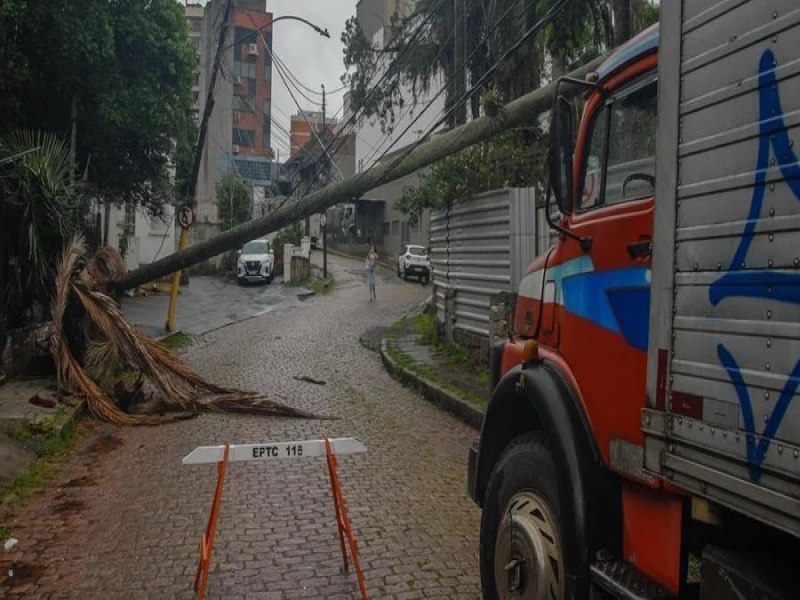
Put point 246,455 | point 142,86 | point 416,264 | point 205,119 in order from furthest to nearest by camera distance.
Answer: point 416,264, point 205,119, point 142,86, point 246,455

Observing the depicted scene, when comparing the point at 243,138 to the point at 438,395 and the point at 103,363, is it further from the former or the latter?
the point at 438,395

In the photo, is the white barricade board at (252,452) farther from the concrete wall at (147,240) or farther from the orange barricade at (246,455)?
the concrete wall at (147,240)

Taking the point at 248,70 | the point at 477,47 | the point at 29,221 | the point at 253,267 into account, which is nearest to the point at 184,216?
the point at 29,221

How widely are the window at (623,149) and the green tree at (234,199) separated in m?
45.5

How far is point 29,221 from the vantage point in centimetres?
1041

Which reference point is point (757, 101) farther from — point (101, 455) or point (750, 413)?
point (101, 455)

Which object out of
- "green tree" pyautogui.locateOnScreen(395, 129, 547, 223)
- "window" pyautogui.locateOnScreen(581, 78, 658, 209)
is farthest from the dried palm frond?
"window" pyautogui.locateOnScreen(581, 78, 658, 209)

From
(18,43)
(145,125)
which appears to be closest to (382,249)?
(145,125)

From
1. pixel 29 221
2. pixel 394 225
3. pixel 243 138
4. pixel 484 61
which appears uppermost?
pixel 243 138

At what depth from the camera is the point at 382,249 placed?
46906 millimetres

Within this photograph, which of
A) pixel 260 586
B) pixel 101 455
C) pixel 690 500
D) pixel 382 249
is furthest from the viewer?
pixel 382 249

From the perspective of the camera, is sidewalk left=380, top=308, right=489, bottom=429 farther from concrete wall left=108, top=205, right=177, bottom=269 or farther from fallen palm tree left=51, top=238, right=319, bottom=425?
concrete wall left=108, top=205, right=177, bottom=269

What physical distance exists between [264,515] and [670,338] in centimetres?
424

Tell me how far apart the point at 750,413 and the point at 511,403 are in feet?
5.90
